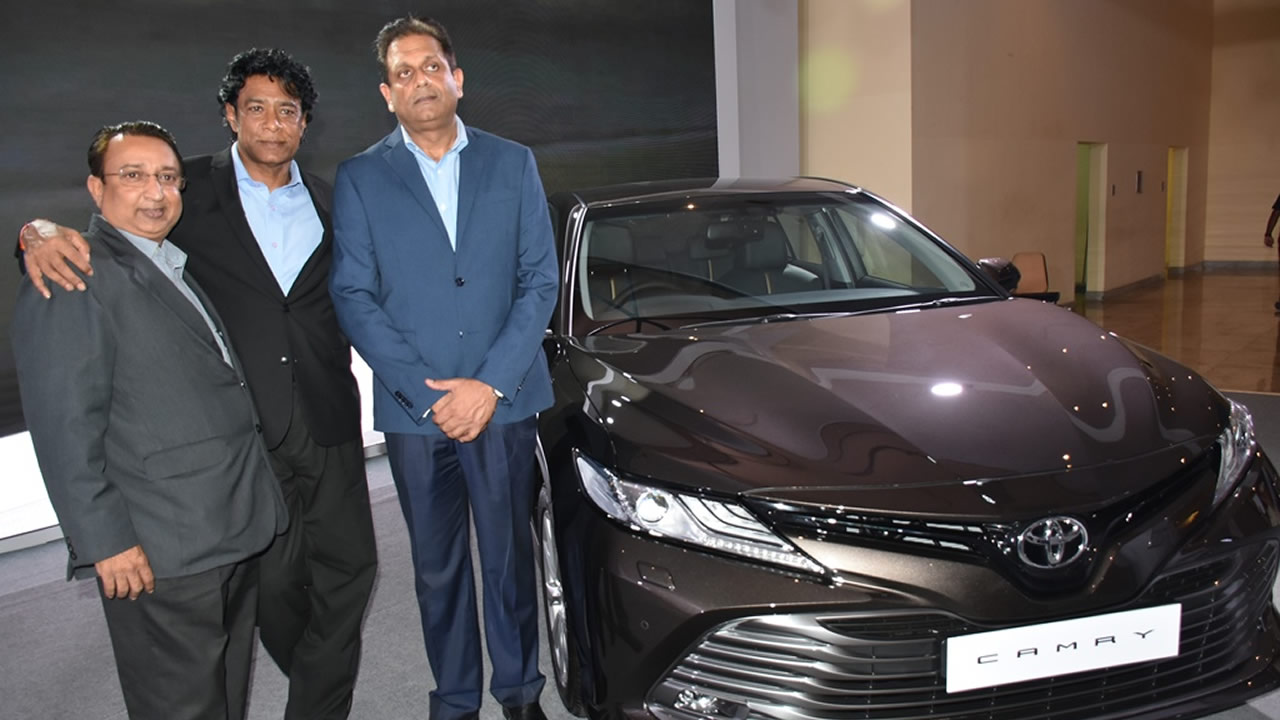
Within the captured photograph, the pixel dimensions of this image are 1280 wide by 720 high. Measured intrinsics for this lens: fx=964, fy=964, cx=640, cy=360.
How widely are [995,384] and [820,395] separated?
336mm

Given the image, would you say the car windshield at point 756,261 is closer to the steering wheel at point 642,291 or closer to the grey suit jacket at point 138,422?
the steering wheel at point 642,291

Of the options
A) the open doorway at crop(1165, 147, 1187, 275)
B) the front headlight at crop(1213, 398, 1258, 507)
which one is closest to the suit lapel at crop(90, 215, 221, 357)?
the front headlight at crop(1213, 398, 1258, 507)

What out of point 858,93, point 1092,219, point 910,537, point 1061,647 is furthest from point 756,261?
point 1092,219

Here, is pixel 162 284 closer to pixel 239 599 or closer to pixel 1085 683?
pixel 239 599

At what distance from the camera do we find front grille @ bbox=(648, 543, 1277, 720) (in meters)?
1.44

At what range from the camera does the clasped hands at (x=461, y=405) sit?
188 cm

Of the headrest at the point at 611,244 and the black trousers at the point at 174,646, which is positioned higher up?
the headrest at the point at 611,244

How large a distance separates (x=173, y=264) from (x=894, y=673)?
1394mm

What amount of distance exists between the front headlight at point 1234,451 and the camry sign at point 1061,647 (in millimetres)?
257

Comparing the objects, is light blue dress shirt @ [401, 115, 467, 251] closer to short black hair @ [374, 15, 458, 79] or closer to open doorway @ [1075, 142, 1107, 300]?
short black hair @ [374, 15, 458, 79]

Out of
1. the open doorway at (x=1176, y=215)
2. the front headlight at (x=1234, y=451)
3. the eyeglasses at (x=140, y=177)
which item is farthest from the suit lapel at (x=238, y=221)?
the open doorway at (x=1176, y=215)

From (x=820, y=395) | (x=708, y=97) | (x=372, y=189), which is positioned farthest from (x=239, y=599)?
(x=708, y=97)

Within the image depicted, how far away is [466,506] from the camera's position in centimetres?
205

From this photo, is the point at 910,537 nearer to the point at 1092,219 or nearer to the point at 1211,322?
the point at 1211,322
